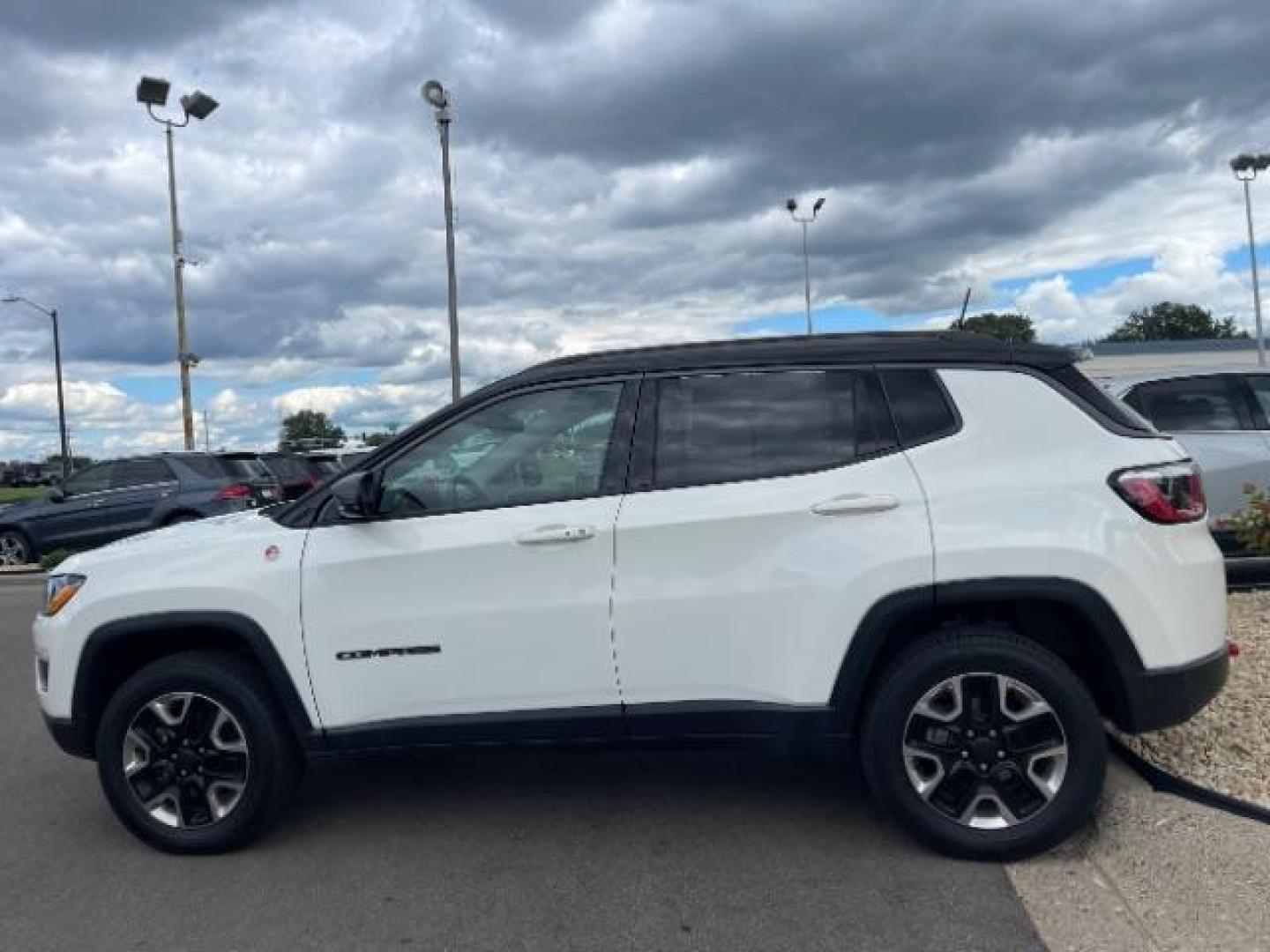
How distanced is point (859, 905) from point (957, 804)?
1.91 ft

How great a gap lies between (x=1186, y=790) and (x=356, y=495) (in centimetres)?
345

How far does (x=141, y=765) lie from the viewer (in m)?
4.40

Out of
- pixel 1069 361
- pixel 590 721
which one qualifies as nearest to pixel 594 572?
pixel 590 721

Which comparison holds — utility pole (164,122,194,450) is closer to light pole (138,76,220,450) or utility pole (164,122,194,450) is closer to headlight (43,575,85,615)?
light pole (138,76,220,450)

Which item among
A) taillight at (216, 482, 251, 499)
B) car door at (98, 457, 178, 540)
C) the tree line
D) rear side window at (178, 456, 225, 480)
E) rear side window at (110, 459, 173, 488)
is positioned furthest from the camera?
the tree line

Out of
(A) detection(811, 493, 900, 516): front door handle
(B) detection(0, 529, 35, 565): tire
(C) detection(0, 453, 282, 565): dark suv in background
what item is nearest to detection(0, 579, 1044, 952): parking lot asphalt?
(A) detection(811, 493, 900, 516): front door handle

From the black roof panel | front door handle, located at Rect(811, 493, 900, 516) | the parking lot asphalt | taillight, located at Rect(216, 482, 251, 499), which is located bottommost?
the parking lot asphalt

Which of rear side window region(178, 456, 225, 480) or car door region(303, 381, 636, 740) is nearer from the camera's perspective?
car door region(303, 381, 636, 740)

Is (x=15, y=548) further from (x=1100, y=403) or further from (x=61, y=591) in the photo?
(x=1100, y=403)

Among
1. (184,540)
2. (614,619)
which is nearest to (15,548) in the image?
(184,540)

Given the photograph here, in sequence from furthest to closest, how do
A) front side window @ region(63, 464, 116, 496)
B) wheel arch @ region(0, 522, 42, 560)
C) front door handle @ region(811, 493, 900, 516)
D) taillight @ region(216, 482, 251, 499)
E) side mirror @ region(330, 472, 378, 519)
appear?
wheel arch @ region(0, 522, 42, 560), front side window @ region(63, 464, 116, 496), taillight @ region(216, 482, 251, 499), side mirror @ region(330, 472, 378, 519), front door handle @ region(811, 493, 900, 516)

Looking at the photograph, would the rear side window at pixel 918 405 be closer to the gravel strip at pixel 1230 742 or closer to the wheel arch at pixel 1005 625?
the wheel arch at pixel 1005 625

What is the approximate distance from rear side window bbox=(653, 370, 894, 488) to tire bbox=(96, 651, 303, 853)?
1.84 meters

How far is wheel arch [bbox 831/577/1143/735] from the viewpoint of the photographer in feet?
12.7
